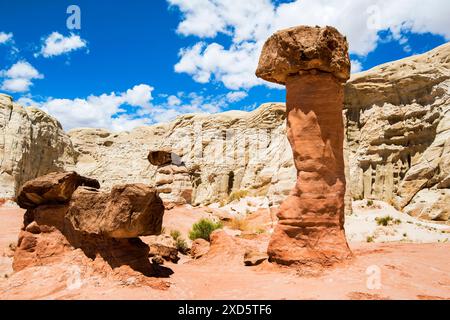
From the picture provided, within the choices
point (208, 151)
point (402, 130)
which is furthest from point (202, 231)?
point (208, 151)

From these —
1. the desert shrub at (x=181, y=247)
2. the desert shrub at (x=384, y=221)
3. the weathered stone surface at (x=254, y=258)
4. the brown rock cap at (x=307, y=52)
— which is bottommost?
the desert shrub at (x=181, y=247)

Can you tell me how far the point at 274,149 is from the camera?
103 ft

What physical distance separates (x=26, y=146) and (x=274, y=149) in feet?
66.0

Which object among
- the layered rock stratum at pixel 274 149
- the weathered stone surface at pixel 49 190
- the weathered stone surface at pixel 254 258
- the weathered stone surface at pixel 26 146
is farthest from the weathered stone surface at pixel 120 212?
the weathered stone surface at pixel 26 146

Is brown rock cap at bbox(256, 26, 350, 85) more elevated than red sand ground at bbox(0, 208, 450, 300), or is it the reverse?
brown rock cap at bbox(256, 26, 350, 85)

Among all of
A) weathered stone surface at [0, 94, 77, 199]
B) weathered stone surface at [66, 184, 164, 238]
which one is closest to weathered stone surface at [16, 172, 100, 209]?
weathered stone surface at [66, 184, 164, 238]

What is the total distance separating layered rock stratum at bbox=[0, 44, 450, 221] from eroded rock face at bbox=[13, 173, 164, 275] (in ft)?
39.5

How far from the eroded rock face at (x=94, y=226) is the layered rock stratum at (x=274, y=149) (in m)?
12.0

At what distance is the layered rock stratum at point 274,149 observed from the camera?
20.7 meters

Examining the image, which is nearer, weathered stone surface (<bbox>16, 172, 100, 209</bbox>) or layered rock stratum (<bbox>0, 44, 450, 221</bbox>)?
weathered stone surface (<bbox>16, 172, 100, 209</bbox>)

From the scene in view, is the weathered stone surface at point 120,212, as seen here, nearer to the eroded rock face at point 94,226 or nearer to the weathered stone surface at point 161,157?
the eroded rock face at point 94,226

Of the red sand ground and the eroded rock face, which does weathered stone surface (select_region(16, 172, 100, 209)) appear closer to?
the eroded rock face

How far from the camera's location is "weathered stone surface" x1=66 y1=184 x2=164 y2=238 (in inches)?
249

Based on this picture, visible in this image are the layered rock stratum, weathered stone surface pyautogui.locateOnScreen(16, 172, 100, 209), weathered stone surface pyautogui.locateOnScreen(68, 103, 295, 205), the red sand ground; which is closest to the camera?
the red sand ground
